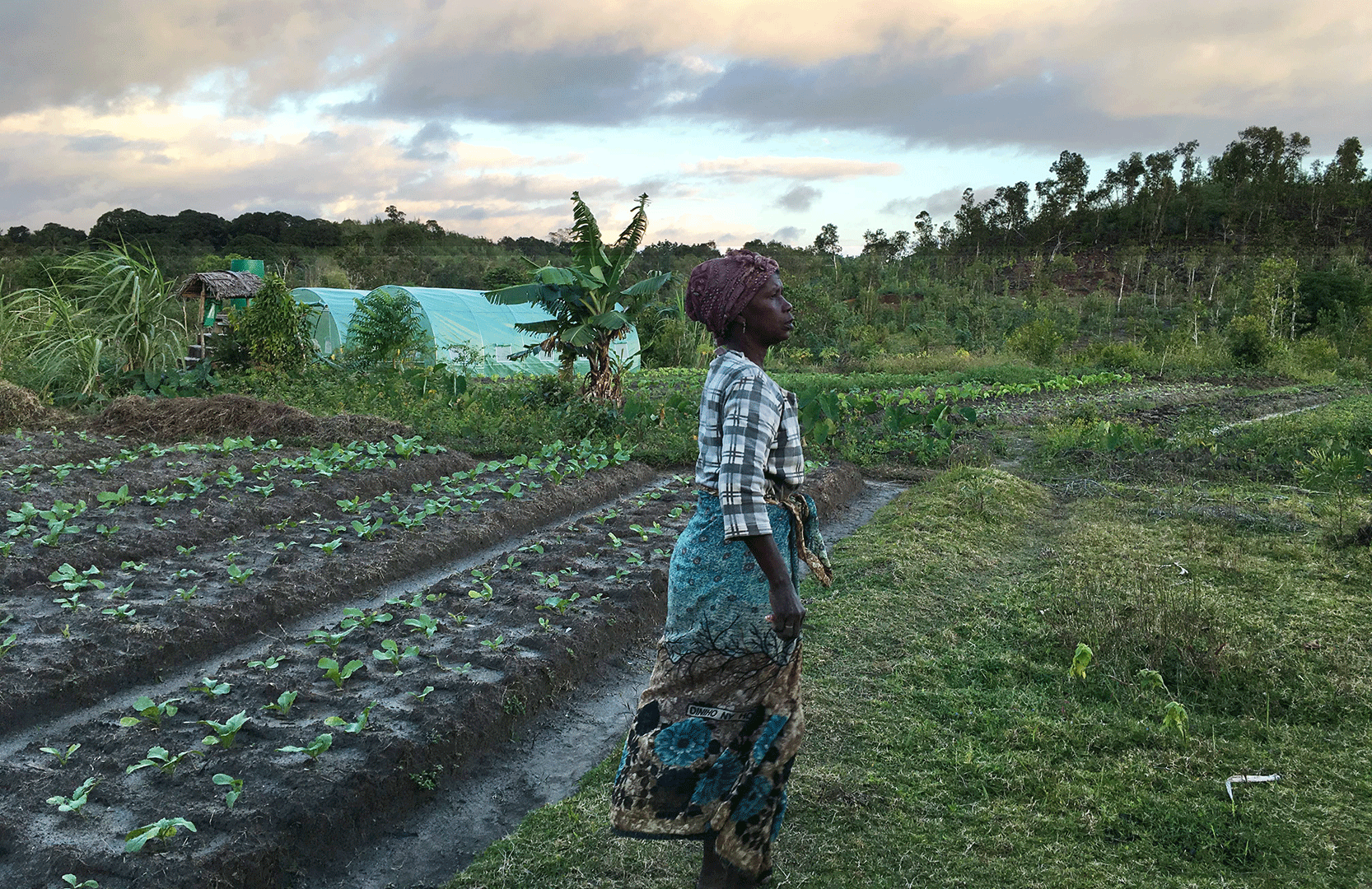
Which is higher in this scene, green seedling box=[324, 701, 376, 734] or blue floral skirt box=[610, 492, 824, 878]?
blue floral skirt box=[610, 492, 824, 878]

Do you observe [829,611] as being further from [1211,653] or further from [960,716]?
[1211,653]

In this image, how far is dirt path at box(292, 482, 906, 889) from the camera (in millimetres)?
2922

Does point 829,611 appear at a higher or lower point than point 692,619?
lower

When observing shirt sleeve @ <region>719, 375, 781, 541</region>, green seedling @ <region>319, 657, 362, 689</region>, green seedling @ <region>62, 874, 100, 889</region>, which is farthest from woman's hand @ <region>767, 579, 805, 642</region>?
green seedling @ <region>319, 657, 362, 689</region>

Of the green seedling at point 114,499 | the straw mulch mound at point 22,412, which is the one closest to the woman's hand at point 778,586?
the green seedling at point 114,499

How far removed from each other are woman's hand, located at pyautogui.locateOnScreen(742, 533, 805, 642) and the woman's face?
21.5 inches

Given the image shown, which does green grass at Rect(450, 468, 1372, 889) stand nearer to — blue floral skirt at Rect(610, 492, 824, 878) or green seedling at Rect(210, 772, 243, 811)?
blue floral skirt at Rect(610, 492, 824, 878)

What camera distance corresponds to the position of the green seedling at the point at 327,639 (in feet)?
14.0

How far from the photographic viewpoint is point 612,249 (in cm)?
1221

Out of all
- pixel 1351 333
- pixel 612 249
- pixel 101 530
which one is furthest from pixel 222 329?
pixel 1351 333

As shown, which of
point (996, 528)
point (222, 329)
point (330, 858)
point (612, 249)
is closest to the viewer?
point (330, 858)

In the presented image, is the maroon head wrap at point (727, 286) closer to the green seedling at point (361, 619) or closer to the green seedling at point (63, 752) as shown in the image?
the green seedling at point (63, 752)

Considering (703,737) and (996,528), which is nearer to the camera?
(703,737)

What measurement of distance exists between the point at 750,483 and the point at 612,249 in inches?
409
